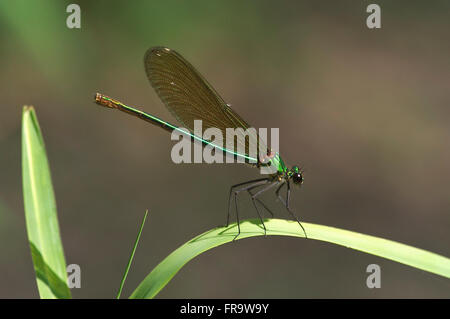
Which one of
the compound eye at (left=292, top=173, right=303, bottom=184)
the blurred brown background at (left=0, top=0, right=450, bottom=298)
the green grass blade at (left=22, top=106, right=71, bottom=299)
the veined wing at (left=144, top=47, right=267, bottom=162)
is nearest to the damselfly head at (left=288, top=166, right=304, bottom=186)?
the compound eye at (left=292, top=173, right=303, bottom=184)

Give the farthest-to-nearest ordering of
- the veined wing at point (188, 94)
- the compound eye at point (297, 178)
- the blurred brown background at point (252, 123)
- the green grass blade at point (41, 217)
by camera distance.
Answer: the blurred brown background at point (252, 123) → the compound eye at point (297, 178) → the veined wing at point (188, 94) → the green grass blade at point (41, 217)

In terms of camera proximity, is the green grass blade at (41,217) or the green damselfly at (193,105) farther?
the green damselfly at (193,105)

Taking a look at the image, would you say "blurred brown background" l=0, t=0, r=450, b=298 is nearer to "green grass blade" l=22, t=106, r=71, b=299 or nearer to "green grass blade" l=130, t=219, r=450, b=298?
"green grass blade" l=22, t=106, r=71, b=299

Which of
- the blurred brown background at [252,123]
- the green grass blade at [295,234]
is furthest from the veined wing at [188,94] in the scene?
the blurred brown background at [252,123]

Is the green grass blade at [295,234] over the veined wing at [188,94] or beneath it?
beneath

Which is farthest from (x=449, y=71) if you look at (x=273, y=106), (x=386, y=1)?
(x=273, y=106)

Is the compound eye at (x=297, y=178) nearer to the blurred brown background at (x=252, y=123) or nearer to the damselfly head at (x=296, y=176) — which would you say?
the damselfly head at (x=296, y=176)

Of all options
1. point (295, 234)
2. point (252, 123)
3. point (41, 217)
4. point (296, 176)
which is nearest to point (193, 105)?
point (296, 176)
